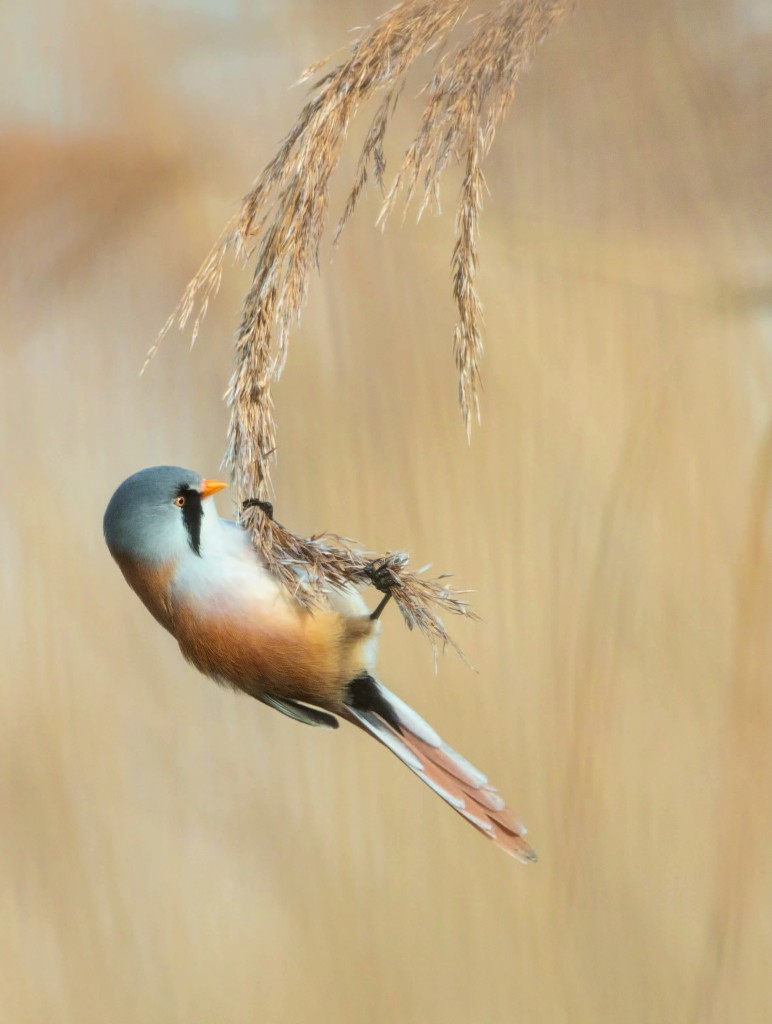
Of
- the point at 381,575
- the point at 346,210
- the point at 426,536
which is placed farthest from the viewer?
the point at 426,536

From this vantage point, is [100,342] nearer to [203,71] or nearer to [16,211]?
[16,211]

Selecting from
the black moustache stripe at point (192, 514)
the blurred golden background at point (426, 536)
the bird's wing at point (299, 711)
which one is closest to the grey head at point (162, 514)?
the black moustache stripe at point (192, 514)

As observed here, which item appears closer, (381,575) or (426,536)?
(381,575)

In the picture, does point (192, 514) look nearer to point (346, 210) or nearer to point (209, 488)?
point (209, 488)

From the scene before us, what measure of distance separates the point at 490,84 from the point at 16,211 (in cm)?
48

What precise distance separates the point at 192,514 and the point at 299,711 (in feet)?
0.44

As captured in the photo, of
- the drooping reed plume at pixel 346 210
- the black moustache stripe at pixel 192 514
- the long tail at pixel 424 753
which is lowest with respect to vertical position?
the long tail at pixel 424 753

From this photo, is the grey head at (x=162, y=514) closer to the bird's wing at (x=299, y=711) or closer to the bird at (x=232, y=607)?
the bird at (x=232, y=607)

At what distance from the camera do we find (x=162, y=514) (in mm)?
513

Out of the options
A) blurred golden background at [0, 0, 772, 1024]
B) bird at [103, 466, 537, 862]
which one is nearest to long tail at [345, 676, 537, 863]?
bird at [103, 466, 537, 862]

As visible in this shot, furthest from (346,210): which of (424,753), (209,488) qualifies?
(424,753)

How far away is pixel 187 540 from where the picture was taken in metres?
0.51

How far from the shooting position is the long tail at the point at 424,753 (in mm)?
544

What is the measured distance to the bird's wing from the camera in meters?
0.55
